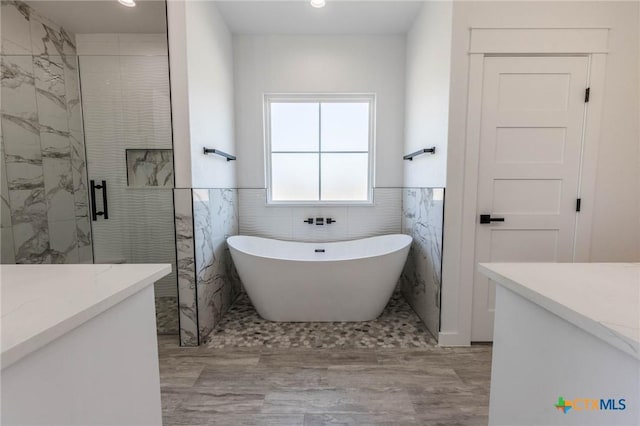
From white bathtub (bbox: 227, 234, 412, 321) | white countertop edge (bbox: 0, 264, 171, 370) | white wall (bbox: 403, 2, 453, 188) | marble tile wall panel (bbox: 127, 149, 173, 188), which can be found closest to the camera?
white countertop edge (bbox: 0, 264, 171, 370)

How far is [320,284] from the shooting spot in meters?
2.21

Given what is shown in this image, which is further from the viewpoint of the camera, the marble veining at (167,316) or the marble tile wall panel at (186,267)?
the marble veining at (167,316)

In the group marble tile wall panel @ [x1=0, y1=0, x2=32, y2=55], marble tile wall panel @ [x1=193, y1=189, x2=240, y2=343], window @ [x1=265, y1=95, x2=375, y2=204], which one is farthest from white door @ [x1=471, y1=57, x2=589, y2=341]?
marble tile wall panel @ [x1=0, y1=0, x2=32, y2=55]

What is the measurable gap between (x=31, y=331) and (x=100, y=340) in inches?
8.3

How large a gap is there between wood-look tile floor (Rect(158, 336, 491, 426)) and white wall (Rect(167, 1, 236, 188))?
4.11 ft

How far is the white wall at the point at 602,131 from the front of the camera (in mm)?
1821

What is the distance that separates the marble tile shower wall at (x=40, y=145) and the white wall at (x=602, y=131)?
9.73 feet

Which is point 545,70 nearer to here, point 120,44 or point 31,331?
point 31,331

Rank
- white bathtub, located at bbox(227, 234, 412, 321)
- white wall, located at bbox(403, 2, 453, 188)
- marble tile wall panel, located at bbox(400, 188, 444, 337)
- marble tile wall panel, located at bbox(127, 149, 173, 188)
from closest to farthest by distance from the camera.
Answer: white wall, located at bbox(403, 2, 453, 188)
marble tile wall panel, located at bbox(400, 188, 444, 337)
white bathtub, located at bbox(227, 234, 412, 321)
marble tile wall panel, located at bbox(127, 149, 173, 188)

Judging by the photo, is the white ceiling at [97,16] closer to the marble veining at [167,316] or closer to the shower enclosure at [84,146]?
the shower enclosure at [84,146]

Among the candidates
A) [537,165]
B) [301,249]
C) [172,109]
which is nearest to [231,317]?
[301,249]

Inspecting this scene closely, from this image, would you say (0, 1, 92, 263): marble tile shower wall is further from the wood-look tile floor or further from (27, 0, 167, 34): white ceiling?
the wood-look tile floor

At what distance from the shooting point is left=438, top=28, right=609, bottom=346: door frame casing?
6.03 ft

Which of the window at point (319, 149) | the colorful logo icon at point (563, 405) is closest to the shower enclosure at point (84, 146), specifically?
the window at point (319, 149)
